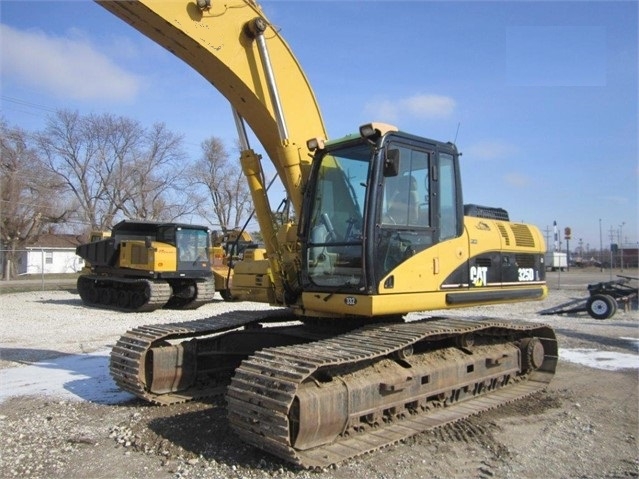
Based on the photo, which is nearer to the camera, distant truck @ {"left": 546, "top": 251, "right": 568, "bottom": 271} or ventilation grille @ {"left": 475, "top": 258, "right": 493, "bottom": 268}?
ventilation grille @ {"left": 475, "top": 258, "right": 493, "bottom": 268}

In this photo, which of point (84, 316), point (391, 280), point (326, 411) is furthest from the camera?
point (84, 316)

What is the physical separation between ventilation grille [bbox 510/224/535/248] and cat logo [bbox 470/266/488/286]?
3.21 ft

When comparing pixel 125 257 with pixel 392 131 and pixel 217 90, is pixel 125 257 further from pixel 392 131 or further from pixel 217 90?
pixel 392 131

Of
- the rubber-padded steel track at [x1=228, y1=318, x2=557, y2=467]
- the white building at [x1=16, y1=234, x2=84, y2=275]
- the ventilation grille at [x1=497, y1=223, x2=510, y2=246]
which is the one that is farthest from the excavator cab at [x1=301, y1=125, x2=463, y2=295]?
the white building at [x1=16, y1=234, x2=84, y2=275]

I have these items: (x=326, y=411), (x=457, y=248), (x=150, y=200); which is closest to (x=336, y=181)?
(x=457, y=248)

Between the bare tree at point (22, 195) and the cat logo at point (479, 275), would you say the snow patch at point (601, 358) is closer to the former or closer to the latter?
the cat logo at point (479, 275)

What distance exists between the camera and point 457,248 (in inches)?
244

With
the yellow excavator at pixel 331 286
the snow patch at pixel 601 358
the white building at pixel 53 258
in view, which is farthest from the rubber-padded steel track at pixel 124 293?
the white building at pixel 53 258

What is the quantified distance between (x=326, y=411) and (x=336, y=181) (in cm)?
234

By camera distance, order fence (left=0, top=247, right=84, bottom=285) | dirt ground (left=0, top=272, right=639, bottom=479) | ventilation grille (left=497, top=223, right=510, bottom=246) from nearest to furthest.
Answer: dirt ground (left=0, top=272, right=639, bottom=479) → ventilation grille (left=497, top=223, right=510, bottom=246) → fence (left=0, top=247, right=84, bottom=285)

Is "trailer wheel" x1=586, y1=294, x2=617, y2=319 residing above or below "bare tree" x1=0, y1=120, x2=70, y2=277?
below

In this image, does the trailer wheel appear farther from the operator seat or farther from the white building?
the white building

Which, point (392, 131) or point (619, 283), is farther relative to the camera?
point (619, 283)

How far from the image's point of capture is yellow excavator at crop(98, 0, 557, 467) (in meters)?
4.70
